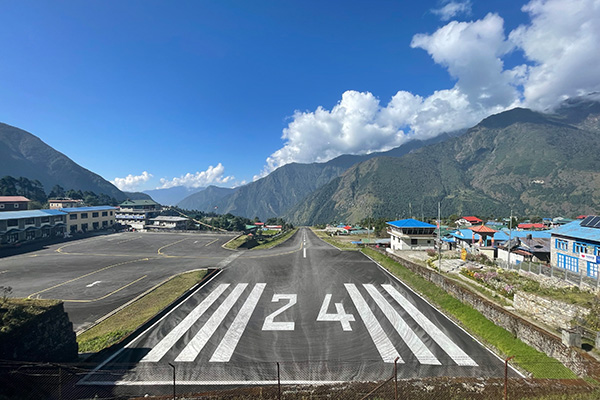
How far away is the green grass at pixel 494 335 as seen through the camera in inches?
527

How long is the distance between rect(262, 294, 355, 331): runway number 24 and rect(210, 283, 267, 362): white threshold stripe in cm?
157

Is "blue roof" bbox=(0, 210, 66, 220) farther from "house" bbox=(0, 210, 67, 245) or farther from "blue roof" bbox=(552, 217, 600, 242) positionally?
"blue roof" bbox=(552, 217, 600, 242)

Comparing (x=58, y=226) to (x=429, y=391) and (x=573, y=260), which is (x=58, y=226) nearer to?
(x=429, y=391)

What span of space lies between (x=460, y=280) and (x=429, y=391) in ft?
68.1

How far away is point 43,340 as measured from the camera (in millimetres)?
12359

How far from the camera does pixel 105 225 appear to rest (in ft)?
286

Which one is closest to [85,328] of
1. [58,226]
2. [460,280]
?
[460,280]

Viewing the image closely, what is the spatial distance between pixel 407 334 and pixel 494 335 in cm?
537

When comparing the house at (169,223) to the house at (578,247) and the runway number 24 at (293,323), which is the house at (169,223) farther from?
the house at (578,247)

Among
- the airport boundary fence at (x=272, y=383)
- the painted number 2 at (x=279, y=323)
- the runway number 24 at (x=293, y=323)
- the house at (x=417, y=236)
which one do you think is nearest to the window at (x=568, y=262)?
the airport boundary fence at (x=272, y=383)

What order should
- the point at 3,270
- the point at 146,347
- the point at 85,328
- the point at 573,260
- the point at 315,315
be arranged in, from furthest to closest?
the point at 3,270 → the point at 573,260 → the point at 315,315 → the point at 85,328 → the point at 146,347

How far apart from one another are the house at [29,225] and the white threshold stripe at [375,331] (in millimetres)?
70258

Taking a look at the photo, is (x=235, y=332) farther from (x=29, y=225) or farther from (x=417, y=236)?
(x=29, y=225)

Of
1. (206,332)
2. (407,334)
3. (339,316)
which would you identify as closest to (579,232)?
(407,334)
